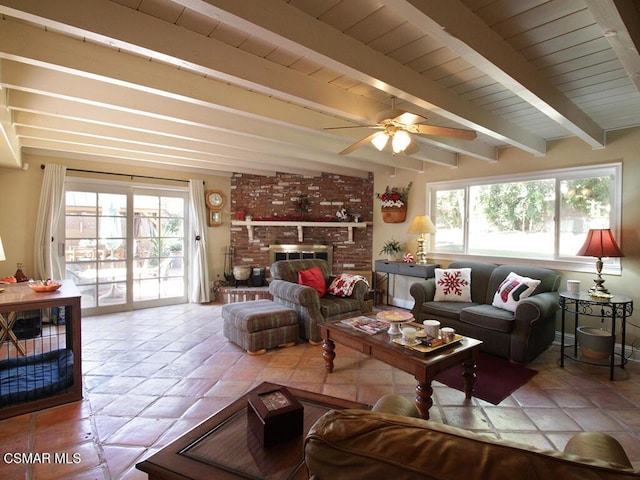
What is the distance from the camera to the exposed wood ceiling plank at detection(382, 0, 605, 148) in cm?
149

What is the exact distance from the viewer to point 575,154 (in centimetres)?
381

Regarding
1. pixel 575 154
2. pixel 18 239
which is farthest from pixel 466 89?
pixel 18 239

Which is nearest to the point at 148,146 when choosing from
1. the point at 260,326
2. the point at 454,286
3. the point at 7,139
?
the point at 7,139

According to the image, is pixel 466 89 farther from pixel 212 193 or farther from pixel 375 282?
pixel 212 193

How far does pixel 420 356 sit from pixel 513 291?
5.99 ft

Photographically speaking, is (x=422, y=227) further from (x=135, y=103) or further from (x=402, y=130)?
(x=135, y=103)

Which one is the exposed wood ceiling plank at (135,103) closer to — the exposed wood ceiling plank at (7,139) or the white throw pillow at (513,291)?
the exposed wood ceiling plank at (7,139)

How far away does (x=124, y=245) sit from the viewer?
16.8ft

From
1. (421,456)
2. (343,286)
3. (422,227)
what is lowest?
(343,286)

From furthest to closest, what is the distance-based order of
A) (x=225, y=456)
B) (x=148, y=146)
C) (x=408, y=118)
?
(x=148, y=146)
(x=408, y=118)
(x=225, y=456)

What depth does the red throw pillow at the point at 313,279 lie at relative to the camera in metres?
4.14

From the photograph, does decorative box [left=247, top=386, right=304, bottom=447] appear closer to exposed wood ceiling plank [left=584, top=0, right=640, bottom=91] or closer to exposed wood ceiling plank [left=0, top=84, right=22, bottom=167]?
exposed wood ceiling plank [left=584, top=0, right=640, bottom=91]

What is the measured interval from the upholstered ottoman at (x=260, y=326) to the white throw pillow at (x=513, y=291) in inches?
86.2

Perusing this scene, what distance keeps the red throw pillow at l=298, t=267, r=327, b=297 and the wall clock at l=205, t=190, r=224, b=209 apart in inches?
94.2
